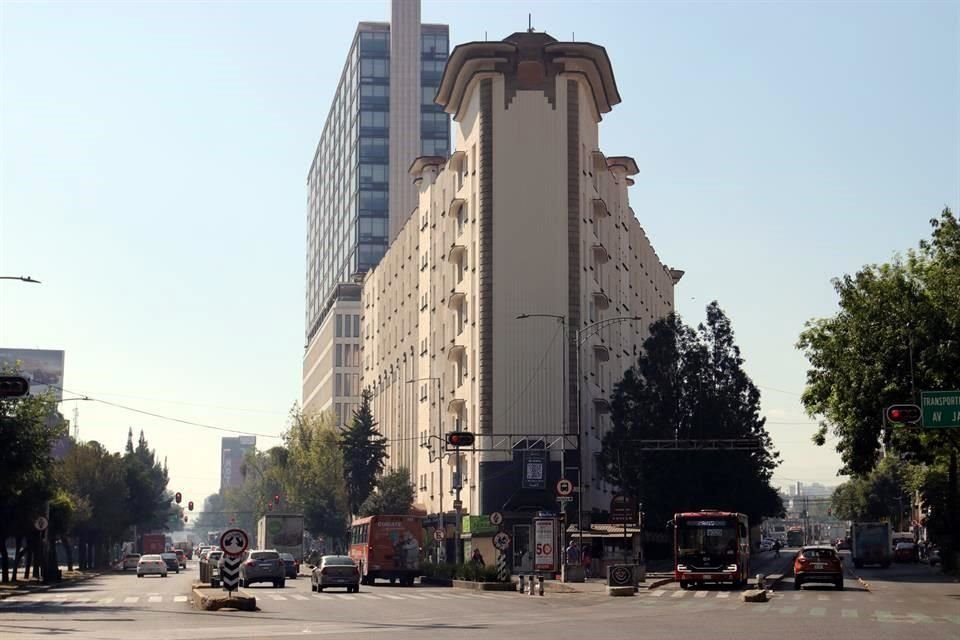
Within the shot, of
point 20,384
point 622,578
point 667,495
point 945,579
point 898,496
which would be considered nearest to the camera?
point 20,384

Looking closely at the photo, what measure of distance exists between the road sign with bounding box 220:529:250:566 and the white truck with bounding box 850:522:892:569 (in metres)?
58.1

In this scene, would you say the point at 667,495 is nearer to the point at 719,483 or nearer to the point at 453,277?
the point at 719,483

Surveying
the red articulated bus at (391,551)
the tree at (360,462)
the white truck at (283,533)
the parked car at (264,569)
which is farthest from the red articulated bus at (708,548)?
the tree at (360,462)

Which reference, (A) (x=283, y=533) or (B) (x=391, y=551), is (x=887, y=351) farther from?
(A) (x=283, y=533)

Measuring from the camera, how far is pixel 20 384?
124ft

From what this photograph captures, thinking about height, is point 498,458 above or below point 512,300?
below

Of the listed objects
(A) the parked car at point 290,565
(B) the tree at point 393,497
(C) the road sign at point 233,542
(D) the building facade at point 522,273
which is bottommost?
(A) the parked car at point 290,565

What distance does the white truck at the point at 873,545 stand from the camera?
85.6m

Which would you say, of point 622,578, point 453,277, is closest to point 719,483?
point 453,277

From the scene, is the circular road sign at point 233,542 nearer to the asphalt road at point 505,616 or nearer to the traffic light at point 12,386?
the asphalt road at point 505,616

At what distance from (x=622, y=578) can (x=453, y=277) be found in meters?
47.0

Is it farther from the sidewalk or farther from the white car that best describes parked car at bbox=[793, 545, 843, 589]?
the white car

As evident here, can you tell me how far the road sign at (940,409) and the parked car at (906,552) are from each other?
62001 millimetres

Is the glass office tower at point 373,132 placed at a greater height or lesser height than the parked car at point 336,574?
greater
